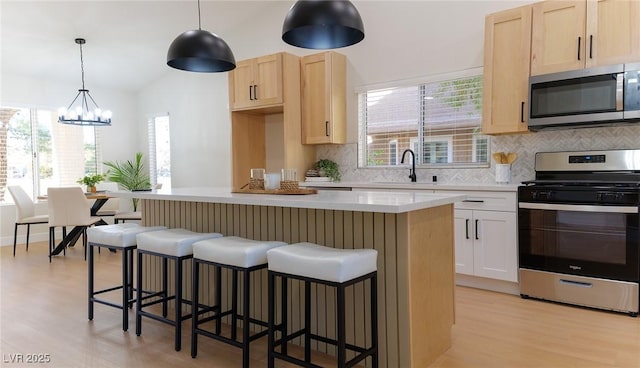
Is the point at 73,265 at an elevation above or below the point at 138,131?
below

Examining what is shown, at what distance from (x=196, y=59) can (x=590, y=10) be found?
3042 mm

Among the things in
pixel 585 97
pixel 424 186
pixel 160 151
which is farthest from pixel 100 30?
pixel 585 97

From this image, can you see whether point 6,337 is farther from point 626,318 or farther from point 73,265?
point 626,318

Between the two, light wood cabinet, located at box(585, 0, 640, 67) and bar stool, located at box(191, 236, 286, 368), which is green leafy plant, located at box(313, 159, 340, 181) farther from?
light wood cabinet, located at box(585, 0, 640, 67)

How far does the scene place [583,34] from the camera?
336cm

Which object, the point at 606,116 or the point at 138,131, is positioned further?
the point at 138,131

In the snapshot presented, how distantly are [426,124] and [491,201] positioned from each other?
4.29ft

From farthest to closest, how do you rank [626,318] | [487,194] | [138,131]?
[138,131], [487,194], [626,318]

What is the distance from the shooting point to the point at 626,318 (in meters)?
3.07

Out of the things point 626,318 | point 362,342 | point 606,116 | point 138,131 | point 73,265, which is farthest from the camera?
point 138,131

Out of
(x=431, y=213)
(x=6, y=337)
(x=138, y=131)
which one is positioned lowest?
(x=6, y=337)

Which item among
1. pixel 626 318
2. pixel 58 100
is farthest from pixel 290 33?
pixel 58 100

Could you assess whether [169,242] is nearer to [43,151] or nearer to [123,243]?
[123,243]

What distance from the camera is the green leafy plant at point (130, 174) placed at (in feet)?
24.0
